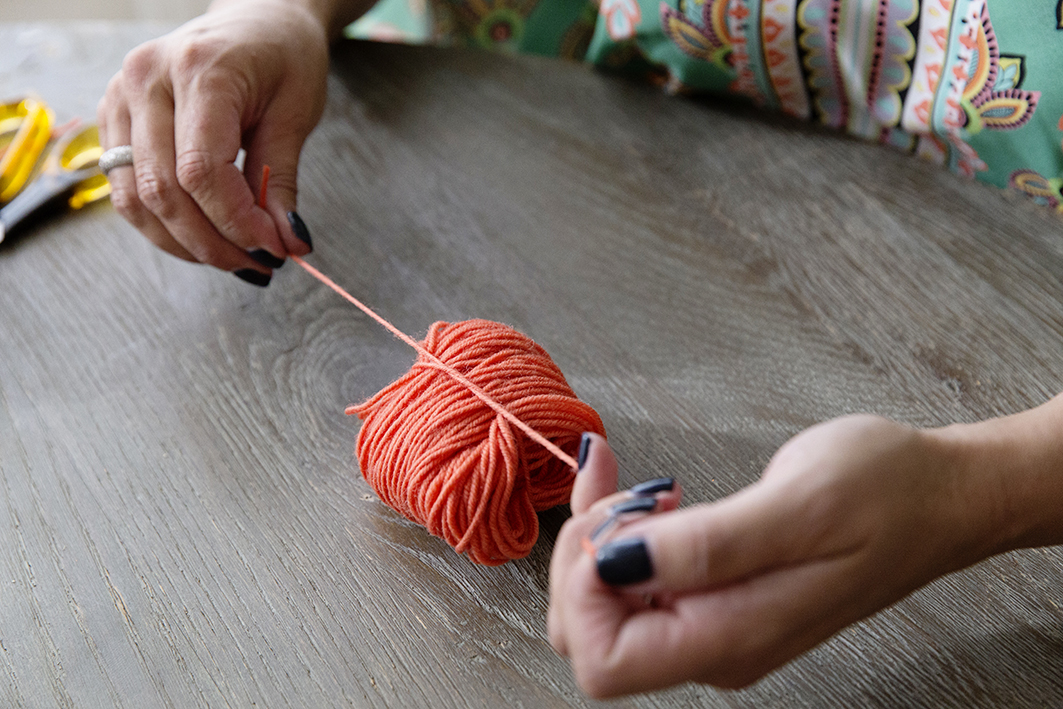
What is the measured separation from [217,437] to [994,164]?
31.3 inches

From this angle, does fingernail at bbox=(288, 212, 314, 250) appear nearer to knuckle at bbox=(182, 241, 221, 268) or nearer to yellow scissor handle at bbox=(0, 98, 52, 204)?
knuckle at bbox=(182, 241, 221, 268)

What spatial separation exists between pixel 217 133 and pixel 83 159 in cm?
33

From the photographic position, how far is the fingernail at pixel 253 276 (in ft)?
2.64

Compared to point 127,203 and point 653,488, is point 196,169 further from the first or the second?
point 653,488

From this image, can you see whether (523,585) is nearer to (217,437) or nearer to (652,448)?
(652,448)

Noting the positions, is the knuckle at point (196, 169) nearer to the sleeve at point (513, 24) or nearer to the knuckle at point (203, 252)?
the knuckle at point (203, 252)

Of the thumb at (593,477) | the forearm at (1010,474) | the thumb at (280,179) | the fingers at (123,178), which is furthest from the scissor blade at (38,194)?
the forearm at (1010,474)

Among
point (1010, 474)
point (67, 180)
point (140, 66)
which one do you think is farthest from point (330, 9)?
point (1010, 474)

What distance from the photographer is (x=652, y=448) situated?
671mm

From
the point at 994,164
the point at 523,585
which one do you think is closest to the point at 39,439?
the point at 523,585

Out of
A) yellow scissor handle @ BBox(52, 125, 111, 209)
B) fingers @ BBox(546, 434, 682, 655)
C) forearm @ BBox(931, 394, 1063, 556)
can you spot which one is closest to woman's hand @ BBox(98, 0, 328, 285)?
yellow scissor handle @ BBox(52, 125, 111, 209)

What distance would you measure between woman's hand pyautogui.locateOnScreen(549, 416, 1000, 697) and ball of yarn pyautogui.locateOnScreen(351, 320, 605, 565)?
12 cm

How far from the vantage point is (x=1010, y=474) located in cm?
49

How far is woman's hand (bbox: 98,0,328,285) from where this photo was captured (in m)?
0.74
